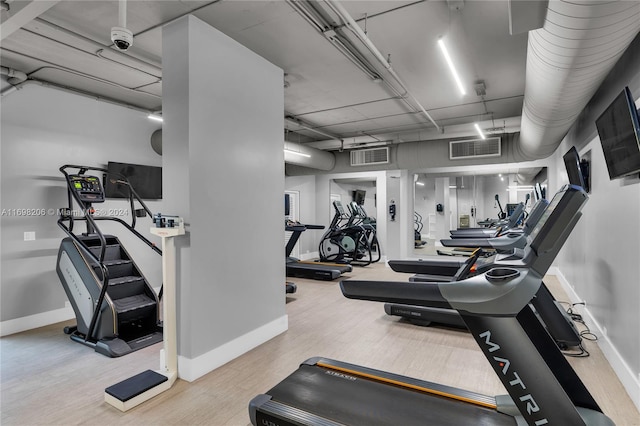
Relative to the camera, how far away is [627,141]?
242cm

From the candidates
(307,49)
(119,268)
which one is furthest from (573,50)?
(119,268)

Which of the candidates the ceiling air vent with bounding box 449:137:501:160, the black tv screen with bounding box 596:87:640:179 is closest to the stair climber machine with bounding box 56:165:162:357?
the black tv screen with bounding box 596:87:640:179

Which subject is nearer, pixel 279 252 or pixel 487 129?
pixel 279 252

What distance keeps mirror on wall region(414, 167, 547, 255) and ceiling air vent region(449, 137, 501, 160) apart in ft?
2.74

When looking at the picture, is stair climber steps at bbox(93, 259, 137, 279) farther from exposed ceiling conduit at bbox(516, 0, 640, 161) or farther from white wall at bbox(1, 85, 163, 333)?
exposed ceiling conduit at bbox(516, 0, 640, 161)

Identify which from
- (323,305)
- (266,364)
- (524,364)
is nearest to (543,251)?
(524,364)

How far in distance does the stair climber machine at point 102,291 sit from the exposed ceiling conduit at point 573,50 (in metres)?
3.72

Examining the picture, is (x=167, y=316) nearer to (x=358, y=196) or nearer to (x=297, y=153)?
(x=297, y=153)

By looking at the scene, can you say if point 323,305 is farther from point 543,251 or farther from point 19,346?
point 543,251

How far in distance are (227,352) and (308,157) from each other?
18.1 feet

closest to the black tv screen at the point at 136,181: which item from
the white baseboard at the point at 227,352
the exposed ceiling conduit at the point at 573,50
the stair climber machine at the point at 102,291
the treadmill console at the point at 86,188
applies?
the treadmill console at the point at 86,188

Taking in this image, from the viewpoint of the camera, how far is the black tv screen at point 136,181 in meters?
5.08

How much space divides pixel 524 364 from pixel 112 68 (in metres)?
4.89

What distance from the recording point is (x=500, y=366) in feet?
4.48
